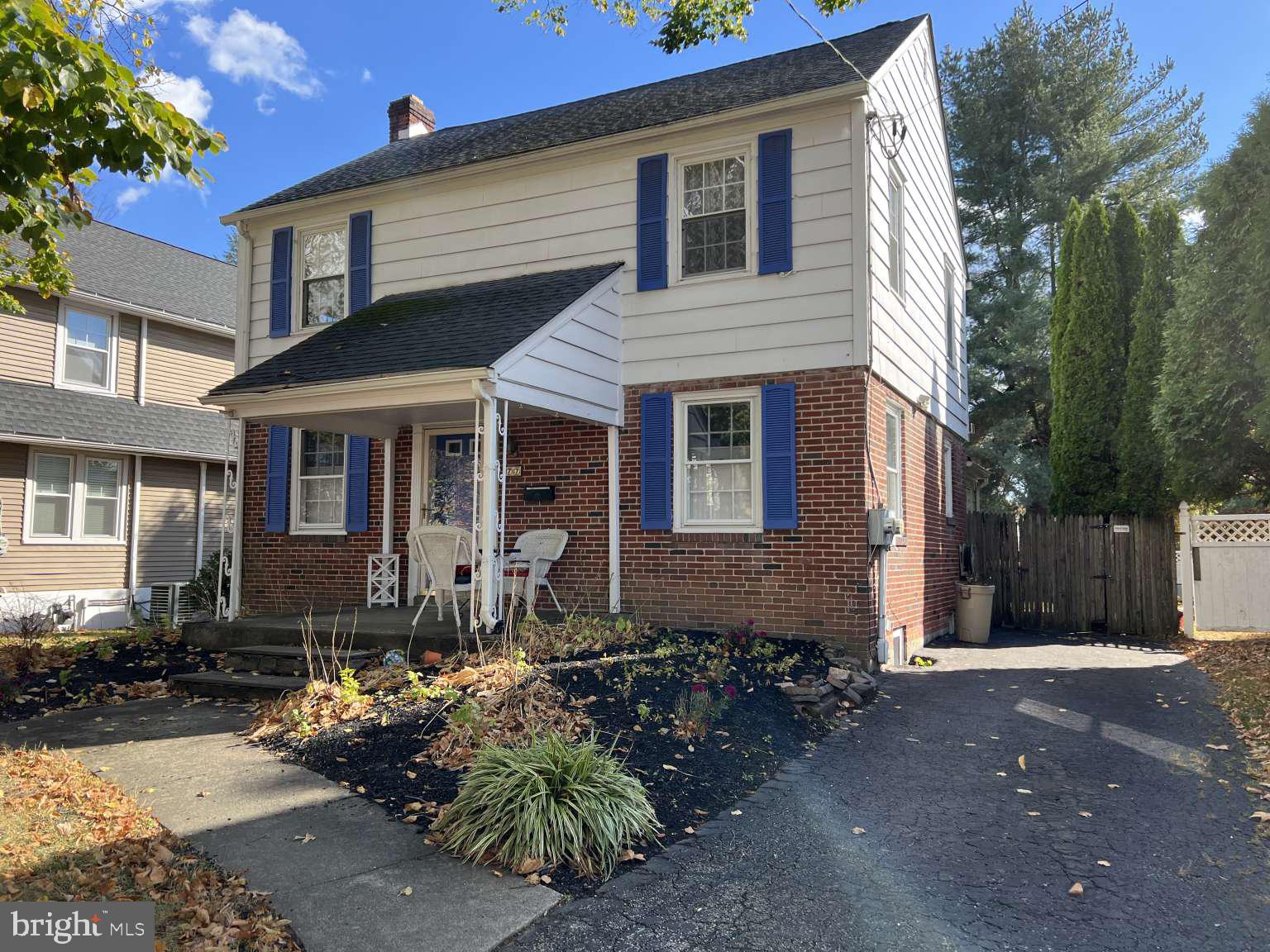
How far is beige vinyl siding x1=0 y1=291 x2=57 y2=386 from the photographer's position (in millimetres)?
14312

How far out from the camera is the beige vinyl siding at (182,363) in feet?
54.5

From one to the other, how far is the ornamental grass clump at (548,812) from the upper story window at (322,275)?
29.1 ft

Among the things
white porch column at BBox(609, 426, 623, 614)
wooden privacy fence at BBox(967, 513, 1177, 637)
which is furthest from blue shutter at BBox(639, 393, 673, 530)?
wooden privacy fence at BBox(967, 513, 1177, 637)

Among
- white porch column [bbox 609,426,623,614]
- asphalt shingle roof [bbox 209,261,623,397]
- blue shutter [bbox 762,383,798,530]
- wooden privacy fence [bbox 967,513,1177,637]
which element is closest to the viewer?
asphalt shingle roof [bbox 209,261,623,397]

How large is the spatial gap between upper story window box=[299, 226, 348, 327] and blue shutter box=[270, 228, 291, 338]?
169mm

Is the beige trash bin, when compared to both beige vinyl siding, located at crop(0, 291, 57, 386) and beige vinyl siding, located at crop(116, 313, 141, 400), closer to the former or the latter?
beige vinyl siding, located at crop(116, 313, 141, 400)

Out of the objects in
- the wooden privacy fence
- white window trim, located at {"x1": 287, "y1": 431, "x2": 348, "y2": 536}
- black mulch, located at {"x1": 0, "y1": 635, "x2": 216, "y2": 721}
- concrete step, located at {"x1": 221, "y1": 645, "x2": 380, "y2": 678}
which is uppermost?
white window trim, located at {"x1": 287, "y1": 431, "x2": 348, "y2": 536}

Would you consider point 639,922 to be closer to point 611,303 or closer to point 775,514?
point 775,514

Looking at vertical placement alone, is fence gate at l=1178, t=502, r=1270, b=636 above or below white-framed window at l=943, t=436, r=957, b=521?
below

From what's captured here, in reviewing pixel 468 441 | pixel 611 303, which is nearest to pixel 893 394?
pixel 611 303

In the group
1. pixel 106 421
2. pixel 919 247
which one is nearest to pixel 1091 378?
pixel 919 247

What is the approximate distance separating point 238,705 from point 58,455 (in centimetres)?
1035

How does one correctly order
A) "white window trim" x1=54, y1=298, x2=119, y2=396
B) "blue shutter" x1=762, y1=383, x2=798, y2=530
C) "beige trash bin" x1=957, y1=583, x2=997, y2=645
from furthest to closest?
"white window trim" x1=54, y1=298, x2=119, y2=396 < "beige trash bin" x1=957, y1=583, x2=997, y2=645 < "blue shutter" x1=762, y1=383, x2=798, y2=530

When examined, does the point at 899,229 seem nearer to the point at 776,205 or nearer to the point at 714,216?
the point at 776,205
